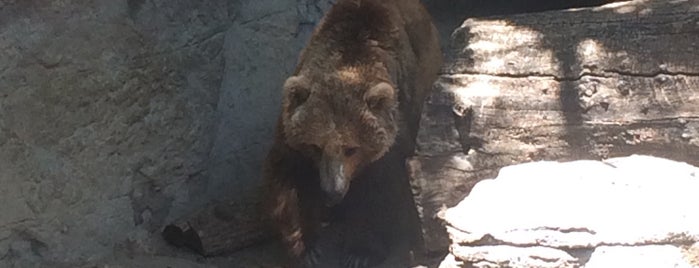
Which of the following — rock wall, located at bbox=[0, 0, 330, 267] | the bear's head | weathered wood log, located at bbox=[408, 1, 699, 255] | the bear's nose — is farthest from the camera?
the bear's head

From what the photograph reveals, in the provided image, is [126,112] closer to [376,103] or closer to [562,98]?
[376,103]

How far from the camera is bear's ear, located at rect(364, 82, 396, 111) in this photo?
495cm

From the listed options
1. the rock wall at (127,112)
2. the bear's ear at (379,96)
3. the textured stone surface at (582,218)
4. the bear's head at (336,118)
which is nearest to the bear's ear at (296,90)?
the bear's head at (336,118)

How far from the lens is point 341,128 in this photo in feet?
16.3

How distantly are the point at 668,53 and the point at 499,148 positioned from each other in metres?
0.77

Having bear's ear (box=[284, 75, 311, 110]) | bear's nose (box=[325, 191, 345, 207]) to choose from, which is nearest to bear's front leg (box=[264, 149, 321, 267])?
bear's ear (box=[284, 75, 311, 110])

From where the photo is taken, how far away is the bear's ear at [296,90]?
16.3 feet

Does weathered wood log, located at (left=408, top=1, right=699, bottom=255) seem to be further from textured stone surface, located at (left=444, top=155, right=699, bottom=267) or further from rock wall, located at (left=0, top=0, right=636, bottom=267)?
rock wall, located at (left=0, top=0, right=636, bottom=267)

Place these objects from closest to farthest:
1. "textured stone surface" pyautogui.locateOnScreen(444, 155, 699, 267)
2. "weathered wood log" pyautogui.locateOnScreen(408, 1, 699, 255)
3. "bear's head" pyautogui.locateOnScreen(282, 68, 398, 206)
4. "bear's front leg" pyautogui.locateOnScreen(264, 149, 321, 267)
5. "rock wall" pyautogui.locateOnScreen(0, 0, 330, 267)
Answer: "textured stone surface" pyautogui.locateOnScreen(444, 155, 699, 267) < "weathered wood log" pyautogui.locateOnScreen(408, 1, 699, 255) < "rock wall" pyautogui.locateOnScreen(0, 0, 330, 267) < "bear's head" pyautogui.locateOnScreen(282, 68, 398, 206) < "bear's front leg" pyautogui.locateOnScreen(264, 149, 321, 267)

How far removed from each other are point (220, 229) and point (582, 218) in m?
1.92

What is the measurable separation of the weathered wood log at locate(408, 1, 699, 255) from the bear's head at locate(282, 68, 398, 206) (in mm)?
310

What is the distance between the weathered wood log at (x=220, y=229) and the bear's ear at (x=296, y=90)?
25.8 inches

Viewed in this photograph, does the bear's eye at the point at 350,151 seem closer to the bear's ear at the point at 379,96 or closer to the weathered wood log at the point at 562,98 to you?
the bear's ear at the point at 379,96

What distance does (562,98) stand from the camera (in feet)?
15.2
